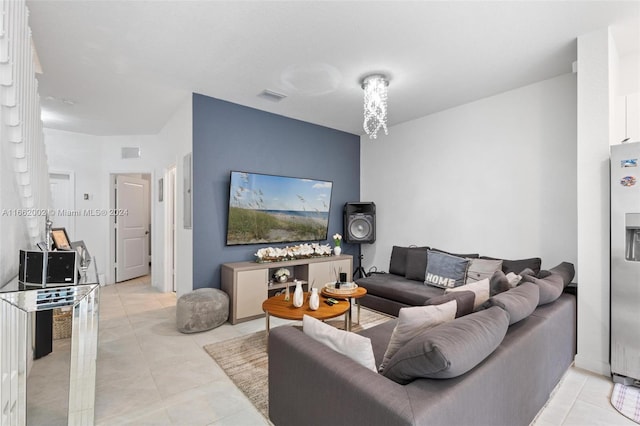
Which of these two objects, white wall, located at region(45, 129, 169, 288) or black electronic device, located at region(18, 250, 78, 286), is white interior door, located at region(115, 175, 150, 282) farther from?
black electronic device, located at region(18, 250, 78, 286)

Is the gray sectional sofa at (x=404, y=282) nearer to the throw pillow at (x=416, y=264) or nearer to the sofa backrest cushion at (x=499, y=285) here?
the throw pillow at (x=416, y=264)

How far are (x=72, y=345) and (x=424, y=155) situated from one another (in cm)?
436

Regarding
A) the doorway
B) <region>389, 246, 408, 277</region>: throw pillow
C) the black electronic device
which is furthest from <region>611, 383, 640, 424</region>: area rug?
the doorway

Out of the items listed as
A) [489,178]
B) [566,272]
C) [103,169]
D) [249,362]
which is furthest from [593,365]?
[103,169]

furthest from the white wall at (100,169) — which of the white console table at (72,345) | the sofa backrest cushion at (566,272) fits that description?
the sofa backrest cushion at (566,272)

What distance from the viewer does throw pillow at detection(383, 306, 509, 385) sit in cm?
113

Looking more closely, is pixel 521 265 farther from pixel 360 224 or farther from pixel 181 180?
pixel 181 180

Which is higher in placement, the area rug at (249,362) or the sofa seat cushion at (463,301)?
the sofa seat cushion at (463,301)

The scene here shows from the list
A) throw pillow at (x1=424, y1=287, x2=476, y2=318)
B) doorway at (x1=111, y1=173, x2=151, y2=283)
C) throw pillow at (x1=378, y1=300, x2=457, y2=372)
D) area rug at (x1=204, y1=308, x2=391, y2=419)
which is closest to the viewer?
throw pillow at (x1=378, y1=300, x2=457, y2=372)

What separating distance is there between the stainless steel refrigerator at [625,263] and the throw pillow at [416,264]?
75.0 inches

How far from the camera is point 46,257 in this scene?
2049 mm

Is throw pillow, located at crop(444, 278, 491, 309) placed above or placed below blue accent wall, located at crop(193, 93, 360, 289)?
below

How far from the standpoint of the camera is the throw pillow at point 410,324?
1.54 meters

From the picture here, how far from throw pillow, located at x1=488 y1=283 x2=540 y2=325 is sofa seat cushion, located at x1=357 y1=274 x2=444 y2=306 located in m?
1.52
